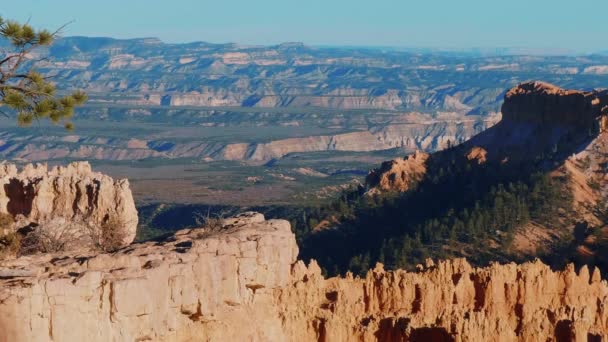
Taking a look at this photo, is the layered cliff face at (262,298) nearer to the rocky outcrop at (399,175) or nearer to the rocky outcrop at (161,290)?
the rocky outcrop at (161,290)

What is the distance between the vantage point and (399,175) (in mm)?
90375

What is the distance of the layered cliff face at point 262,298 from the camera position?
900 inches

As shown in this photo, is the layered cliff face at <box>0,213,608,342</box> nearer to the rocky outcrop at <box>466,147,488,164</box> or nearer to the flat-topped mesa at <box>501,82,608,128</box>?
the flat-topped mesa at <box>501,82,608,128</box>

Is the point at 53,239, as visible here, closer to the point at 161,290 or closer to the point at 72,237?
the point at 72,237

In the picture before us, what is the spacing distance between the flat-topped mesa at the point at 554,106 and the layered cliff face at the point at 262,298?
1714 inches

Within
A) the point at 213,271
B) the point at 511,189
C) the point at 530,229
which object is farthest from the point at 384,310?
the point at 511,189

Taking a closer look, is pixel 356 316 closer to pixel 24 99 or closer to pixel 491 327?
pixel 491 327

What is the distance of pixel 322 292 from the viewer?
30.6 meters

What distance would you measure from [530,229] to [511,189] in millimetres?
5991

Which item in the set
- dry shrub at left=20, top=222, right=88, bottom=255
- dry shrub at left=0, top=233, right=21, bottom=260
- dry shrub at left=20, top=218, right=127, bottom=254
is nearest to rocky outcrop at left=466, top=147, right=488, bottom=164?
dry shrub at left=20, top=218, right=127, bottom=254

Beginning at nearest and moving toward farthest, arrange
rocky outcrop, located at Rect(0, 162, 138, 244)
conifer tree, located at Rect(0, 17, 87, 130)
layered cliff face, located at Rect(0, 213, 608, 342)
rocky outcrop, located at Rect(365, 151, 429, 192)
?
1. layered cliff face, located at Rect(0, 213, 608, 342)
2. conifer tree, located at Rect(0, 17, 87, 130)
3. rocky outcrop, located at Rect(0, 162, 138, 244)
4. rocky outcrop, located at Rect(365, 151, 429, 192)

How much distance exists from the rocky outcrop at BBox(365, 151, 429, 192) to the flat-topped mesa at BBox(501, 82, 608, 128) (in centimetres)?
784

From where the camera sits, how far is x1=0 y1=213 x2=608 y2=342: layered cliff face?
22859 mm

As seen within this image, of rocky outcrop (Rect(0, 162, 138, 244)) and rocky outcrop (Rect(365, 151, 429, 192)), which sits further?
rocky outcrop (Rect(365, 151, 429, 192))
